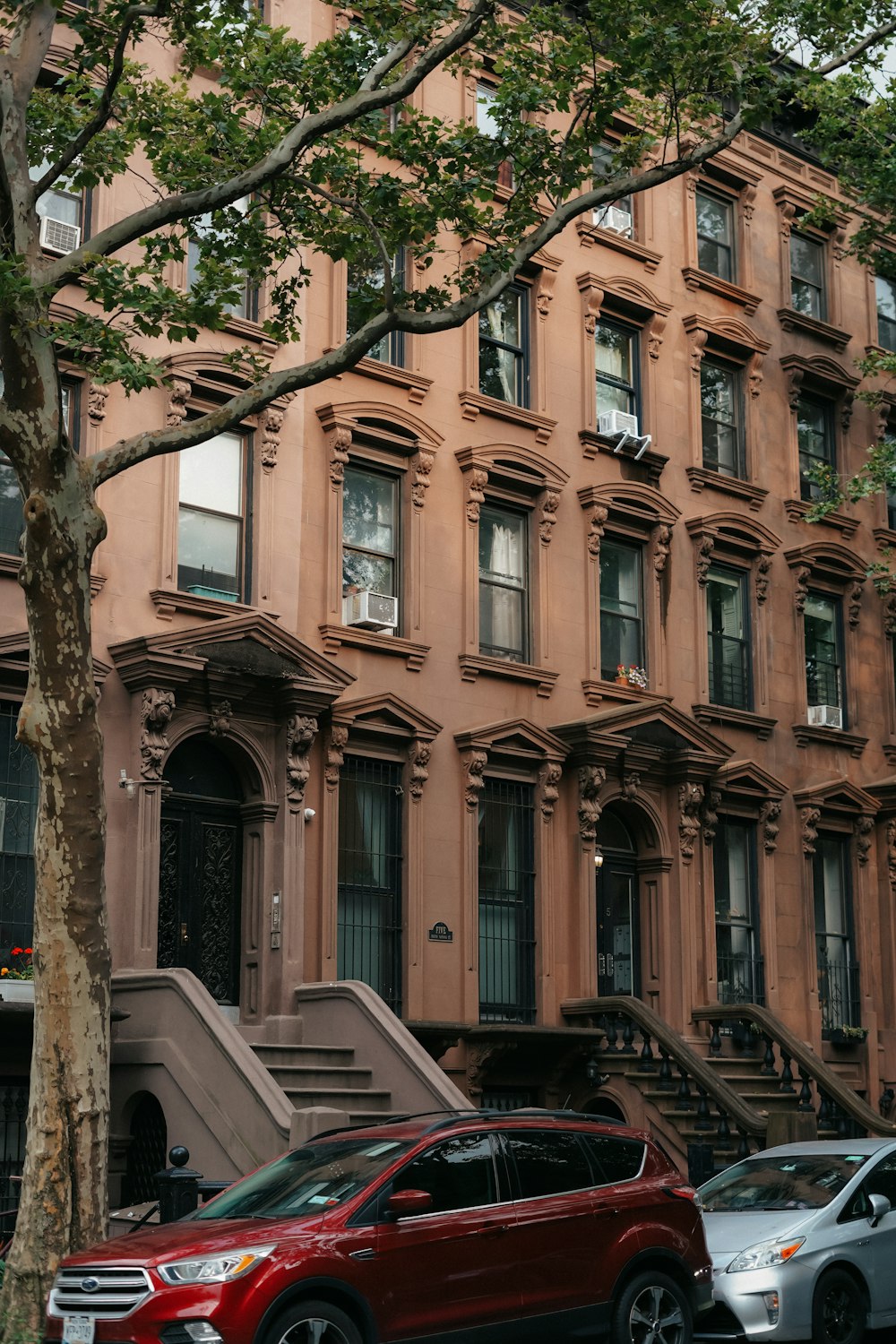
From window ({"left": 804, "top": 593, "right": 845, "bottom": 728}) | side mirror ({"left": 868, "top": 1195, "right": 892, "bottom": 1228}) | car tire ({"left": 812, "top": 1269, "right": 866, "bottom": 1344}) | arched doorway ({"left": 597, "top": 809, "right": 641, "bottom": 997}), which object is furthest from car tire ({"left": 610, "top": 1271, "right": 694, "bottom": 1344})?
window ({"left": 804, "top": 593, "right": 845, "bottom": 728})

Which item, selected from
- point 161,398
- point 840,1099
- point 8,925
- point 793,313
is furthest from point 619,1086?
point 793,313

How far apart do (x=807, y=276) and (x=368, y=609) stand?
Result: 1243cm

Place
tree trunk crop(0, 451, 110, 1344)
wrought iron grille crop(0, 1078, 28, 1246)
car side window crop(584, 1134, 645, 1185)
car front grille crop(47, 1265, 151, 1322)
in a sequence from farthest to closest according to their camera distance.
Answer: wrought iron grille crop(0, 1078, 28, 1246)
tree trunk crop(0, 451, 110, 1344)
car side window crop(584, 1134, 645, 1185)
car front grille crop(47, 1265, 151, 1322)

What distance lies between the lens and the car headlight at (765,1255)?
1234 cm

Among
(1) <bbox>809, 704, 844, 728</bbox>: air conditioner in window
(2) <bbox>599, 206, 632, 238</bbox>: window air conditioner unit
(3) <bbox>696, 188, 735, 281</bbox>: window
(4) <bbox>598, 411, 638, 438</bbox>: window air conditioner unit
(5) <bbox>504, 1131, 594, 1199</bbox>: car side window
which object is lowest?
(5) <bbox>504, 1131, 594, 1199</bbox>: car side window

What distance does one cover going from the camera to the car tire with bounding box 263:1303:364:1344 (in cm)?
936

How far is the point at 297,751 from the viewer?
18.9 meters

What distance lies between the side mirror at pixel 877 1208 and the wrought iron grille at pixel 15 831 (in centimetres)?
844

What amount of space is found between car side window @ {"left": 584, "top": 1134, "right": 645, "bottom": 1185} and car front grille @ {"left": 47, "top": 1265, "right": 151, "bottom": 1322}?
3.37 meters

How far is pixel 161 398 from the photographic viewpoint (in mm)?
18766

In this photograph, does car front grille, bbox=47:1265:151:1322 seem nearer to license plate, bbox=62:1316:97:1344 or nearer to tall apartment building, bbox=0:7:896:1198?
license plate, bbox=62:1316:97:1344

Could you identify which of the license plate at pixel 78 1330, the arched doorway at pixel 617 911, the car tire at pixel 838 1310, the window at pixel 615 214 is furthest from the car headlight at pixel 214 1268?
the window at pixel 615 214

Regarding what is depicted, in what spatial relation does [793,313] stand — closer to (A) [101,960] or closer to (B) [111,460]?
(B) [111,460]

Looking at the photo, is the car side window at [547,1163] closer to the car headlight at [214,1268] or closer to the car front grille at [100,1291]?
the car headlight at [214,1268]
